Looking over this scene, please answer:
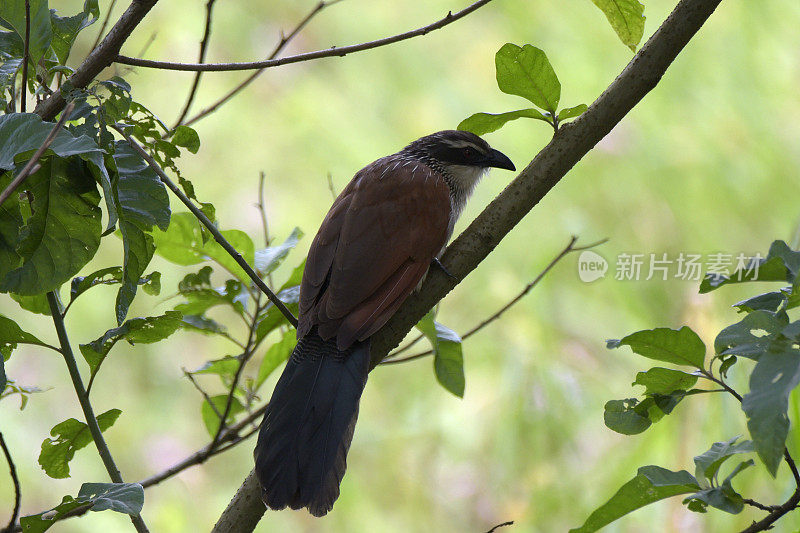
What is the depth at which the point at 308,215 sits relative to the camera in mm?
3371

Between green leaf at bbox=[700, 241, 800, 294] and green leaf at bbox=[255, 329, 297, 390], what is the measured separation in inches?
28.0

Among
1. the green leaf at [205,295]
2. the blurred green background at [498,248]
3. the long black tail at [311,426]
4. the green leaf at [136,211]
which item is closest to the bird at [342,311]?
the long black tail at [311,426]

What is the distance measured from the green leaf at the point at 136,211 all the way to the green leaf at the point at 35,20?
13 cm

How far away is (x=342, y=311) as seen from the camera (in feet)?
4.11

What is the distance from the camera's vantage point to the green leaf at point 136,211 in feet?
2.65

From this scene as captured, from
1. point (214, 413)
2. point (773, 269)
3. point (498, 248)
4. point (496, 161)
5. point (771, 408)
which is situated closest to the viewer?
point (771, 408)

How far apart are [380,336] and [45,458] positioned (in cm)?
52

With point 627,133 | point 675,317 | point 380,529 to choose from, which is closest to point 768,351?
point 675,317

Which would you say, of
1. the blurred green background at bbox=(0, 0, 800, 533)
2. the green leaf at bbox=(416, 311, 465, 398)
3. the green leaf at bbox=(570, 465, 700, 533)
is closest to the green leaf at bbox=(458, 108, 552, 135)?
the green leaf at bbox=(416, 311, 465, 398)

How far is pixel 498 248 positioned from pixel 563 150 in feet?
6.62

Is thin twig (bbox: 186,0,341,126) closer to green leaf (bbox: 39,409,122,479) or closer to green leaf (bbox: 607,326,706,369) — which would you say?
green leaf (bbox: 39,409,122,479)

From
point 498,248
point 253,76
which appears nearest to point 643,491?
point 253,76

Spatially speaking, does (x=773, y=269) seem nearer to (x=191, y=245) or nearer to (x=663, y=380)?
(x=663, y=380)

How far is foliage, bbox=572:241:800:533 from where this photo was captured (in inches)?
27.7
